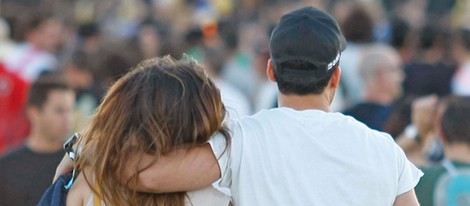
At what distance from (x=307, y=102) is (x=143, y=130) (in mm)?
566

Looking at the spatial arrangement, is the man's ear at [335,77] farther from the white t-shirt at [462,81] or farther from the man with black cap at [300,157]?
the white t-shirt at [462,81]

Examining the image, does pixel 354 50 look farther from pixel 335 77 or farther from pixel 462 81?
pixel 335 77

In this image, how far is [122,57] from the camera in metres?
9.38

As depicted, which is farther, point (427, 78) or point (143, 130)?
point (427, 78)

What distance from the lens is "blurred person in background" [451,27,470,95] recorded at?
32.1 feet

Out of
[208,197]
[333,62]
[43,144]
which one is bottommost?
[43,144]

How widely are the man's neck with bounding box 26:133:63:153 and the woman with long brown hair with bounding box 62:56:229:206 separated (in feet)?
9.16

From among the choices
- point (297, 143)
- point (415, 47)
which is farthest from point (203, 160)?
point (415, 47)

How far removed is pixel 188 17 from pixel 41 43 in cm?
820

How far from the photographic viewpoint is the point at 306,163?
13.0 ft

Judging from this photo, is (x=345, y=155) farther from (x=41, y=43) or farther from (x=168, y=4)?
(x=168, y=4)

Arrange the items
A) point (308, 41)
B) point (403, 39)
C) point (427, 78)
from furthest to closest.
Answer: point (403, 39), point (427, 78), point (308, 41)

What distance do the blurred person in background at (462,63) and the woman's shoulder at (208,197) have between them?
17.8 ft

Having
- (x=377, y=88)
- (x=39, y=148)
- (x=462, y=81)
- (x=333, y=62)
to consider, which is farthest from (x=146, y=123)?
(x=462, y=81)
